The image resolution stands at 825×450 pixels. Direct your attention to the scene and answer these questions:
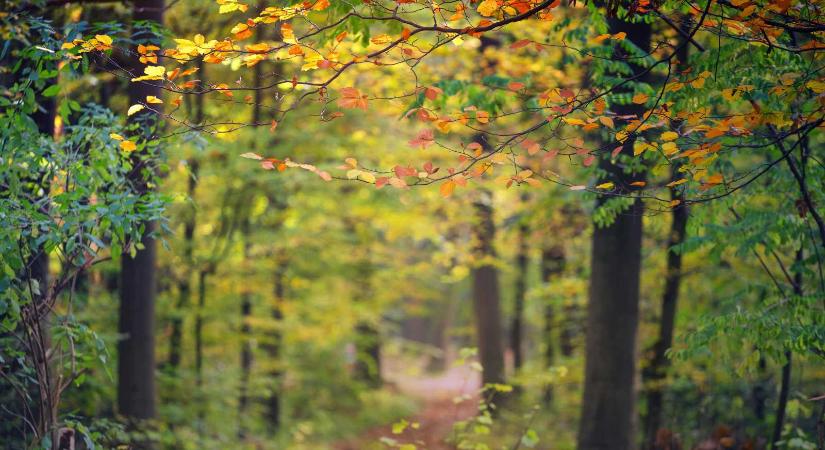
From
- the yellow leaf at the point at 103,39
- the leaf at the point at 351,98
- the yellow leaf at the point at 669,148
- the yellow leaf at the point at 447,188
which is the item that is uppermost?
the yellow leaf at the point at 103,39

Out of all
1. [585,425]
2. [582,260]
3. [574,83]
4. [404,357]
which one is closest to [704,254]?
[582,260]

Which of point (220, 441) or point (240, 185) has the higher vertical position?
point (240, 185)

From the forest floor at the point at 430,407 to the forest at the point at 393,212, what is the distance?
0.71ft

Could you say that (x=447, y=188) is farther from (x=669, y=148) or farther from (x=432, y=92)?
(x=669, y=148)

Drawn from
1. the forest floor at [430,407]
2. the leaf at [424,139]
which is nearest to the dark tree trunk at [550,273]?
the forest floor at [430,407]

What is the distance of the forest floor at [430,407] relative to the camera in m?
13.0

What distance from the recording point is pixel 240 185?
1142cm

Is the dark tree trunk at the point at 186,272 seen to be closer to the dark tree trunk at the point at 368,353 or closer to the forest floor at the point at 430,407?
the forest floor at the point at 430,407

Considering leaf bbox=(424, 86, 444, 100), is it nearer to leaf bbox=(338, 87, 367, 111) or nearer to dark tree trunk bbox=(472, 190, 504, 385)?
leaf bbox=(338, 87, 367, 111)

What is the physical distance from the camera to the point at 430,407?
19812 millimetres

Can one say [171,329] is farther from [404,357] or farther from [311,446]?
[404,357]

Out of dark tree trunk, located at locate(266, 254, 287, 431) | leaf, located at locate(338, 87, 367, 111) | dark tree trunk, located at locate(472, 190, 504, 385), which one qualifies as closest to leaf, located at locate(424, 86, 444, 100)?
leaf, located at locate(338, 87, 367, 111)

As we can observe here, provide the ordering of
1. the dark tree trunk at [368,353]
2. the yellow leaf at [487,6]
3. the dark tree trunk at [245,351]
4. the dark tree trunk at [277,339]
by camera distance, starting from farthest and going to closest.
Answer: the dark tree trunk at [368,353] → the dark tree trunk at [277,339] → the dark tree trunk at [245,351] → the yellow leaf at [487,6]

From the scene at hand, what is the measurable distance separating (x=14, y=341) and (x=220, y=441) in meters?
4.59
